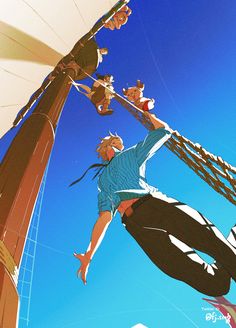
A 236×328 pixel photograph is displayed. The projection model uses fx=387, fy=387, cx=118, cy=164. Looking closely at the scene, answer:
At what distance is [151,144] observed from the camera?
157 centimetres

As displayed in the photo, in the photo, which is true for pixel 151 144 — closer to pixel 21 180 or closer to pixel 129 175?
pixel 129 175

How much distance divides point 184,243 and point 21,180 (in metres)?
0.63

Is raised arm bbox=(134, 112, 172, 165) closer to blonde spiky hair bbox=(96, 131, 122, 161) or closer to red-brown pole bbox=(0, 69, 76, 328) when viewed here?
blonde spiky hair bbox=(96, 131, 122, 161)

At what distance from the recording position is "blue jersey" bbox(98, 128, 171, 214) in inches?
60.7

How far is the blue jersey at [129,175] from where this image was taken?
60.7 inches

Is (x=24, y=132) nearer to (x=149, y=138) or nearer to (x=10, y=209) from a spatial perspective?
(x=10, y=209)

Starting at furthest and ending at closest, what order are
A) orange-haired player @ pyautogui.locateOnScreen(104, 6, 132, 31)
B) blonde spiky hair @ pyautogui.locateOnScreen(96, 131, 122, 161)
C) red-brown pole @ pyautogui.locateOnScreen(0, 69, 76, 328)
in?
orange-haired player @ pyautogui.locateOnScreen(104, 6, 132, 31) → blonde spiky hair @ pyautogui.locateOnScreen(96, 131, 122, 161) → red-brown pole @ pyautogui.locateOnScreen(0, 69, 76, 328)

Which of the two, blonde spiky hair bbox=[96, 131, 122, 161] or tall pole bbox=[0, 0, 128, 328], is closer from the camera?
tall pole bbox=[0, 0, 128, 328]

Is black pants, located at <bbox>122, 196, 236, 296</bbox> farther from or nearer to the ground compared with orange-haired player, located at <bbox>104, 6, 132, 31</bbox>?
nearer to the ground

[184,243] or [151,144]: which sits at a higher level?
[151,144]
